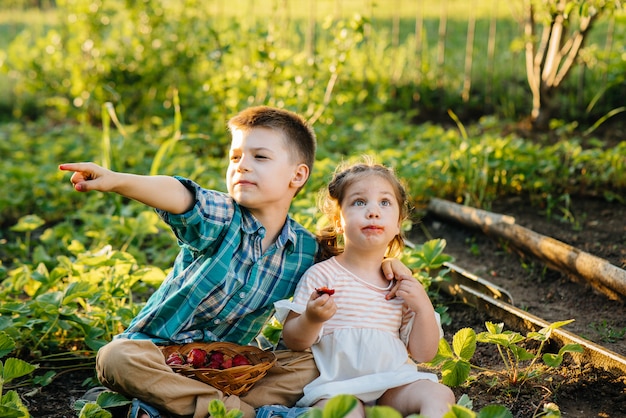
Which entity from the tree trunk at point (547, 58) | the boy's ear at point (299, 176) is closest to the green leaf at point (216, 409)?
the boy's ear at point (299, 176)

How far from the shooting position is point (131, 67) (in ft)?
20.7

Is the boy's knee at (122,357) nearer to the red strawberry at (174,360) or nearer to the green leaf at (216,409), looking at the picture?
the red strawberry at (174,360)

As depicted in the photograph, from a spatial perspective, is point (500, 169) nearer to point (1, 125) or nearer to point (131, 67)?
point (131, 67)

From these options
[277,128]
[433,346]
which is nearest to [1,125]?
[277,128]

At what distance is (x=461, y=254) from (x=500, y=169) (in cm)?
72

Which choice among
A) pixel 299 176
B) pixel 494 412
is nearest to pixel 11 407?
→ pixel 299 176

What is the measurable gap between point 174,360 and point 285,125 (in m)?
0.78

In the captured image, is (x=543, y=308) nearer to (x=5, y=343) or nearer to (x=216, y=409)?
(x=216, y=409)

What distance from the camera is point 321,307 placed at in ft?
6.37

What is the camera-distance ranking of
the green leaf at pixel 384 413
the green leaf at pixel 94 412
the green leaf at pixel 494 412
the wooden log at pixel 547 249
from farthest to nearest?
the wooden log at pixel 547 249 → the green leaf at pixel 94 412 → the green leaf at pixel 494 412 → the green leaf at pixel 384 413

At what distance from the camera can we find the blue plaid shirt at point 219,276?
2141 millimetres

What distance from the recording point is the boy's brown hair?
2.26m

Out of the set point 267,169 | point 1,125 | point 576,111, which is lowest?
point 1,125

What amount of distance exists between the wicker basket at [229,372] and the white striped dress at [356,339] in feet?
0.47
